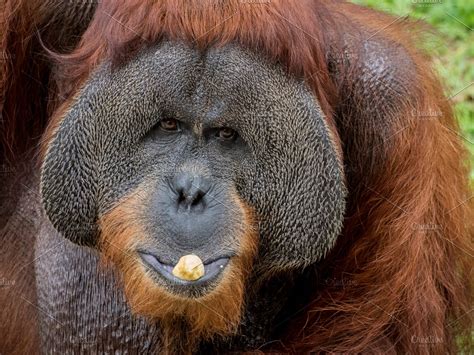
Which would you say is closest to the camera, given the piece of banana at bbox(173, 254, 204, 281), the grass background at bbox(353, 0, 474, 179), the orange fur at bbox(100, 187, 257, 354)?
the piece of banana at bbox(173, 254, 204, 281)

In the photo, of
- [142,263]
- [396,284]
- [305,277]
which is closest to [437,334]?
[396,284]

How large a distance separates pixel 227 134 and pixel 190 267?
358mm

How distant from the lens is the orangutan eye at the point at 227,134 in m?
2.48

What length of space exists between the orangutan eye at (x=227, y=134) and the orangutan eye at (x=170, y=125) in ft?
0.34

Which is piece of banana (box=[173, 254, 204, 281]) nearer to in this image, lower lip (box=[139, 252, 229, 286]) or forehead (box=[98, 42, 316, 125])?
lower lip (box=[139, 252, 229, 286])

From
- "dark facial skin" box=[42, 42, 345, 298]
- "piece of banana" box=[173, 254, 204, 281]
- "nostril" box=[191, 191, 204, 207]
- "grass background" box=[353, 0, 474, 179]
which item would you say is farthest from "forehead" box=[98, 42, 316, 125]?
"grass background" box=[353, 0, 474, 179]

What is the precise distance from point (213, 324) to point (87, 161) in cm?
54

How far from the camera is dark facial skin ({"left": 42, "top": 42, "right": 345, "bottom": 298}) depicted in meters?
2.41

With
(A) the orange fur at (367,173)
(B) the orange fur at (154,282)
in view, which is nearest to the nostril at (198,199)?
(B) the orange fur at (154,282)

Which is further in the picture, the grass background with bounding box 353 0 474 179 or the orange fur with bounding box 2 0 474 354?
the grass background with bounding box 353 0 474 179

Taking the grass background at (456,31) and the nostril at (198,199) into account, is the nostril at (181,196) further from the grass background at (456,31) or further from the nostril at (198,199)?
the grass background at (456,31)

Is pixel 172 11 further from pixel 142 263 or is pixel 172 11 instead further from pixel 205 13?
pixel 142 263

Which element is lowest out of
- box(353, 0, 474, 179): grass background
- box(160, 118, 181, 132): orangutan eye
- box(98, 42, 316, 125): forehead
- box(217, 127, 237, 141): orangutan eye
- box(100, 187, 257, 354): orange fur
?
box(353, 0, 474, 179): grass background

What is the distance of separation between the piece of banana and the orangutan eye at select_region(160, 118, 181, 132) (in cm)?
33
